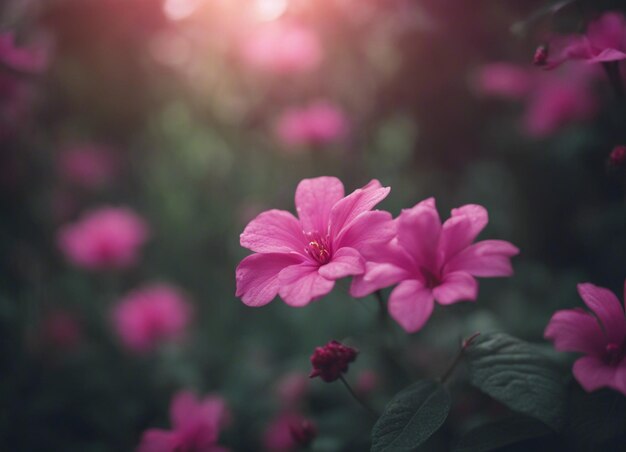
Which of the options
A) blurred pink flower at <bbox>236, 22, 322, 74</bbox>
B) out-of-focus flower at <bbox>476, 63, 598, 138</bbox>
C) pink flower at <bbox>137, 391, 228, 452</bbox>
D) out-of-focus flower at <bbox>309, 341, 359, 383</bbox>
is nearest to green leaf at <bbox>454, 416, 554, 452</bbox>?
out-of-focus flower at <bbox>309, 341, 359, 383</bbox>

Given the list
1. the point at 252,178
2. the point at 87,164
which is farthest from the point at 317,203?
the point at 87,164

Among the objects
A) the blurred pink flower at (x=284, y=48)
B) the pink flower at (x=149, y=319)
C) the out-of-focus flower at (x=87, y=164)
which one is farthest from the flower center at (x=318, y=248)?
the out-of-focus flower at (x=87, y=164)

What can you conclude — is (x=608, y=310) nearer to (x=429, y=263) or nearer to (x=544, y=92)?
(x=429, y=263)

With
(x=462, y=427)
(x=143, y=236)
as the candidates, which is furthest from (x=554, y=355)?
(x=143, y=236)

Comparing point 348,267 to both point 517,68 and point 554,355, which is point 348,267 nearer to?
point 554,355

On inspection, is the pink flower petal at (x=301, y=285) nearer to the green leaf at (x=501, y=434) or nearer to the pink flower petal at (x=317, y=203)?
the pink flower petal at (x=317, y=203)

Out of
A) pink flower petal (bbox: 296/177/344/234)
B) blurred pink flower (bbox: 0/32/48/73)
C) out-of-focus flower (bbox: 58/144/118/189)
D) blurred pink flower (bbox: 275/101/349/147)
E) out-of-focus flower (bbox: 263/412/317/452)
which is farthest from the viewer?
out-of-focus flower (bbox: 58/144/118/189)

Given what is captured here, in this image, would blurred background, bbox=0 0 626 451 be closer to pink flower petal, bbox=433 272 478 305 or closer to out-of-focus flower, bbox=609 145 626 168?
out-of-focus flower, bbox=609 145 626 168
